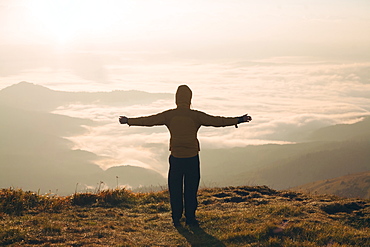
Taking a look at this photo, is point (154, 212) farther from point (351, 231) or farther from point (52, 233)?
point (351, 231)

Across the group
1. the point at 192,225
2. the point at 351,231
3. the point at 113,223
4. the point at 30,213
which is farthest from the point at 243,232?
the point at 30,213

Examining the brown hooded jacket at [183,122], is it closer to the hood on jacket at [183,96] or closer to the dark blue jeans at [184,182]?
the hood on jacket at [183,96]

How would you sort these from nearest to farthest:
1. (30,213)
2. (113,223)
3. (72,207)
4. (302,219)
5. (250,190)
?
(302,219) < (113,223) < (30,213) < (72,207) < (250,190)

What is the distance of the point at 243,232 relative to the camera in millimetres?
9172

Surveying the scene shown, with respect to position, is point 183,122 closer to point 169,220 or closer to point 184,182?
point 184,182

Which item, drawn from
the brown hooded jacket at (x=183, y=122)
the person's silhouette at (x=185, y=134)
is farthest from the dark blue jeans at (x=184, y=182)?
the brown hooded jacket at (x=183, y=122)

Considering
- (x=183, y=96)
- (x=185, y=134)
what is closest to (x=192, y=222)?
(x=185, y=134)

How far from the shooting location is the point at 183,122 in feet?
32.7

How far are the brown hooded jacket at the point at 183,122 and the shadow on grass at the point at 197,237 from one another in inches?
73.5

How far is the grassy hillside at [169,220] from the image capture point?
346 inches

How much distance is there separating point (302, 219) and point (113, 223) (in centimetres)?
491

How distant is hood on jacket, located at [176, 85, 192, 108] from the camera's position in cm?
1011

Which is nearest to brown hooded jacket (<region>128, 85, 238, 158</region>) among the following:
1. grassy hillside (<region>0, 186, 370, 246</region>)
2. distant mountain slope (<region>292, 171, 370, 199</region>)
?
grassy hillside (<region>0, 186, 370, 246</region>)

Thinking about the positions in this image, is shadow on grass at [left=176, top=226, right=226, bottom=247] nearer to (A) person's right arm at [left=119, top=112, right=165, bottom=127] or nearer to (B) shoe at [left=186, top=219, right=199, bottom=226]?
(B) shoe at [left=186, top=219, right=199, bottom=226]
